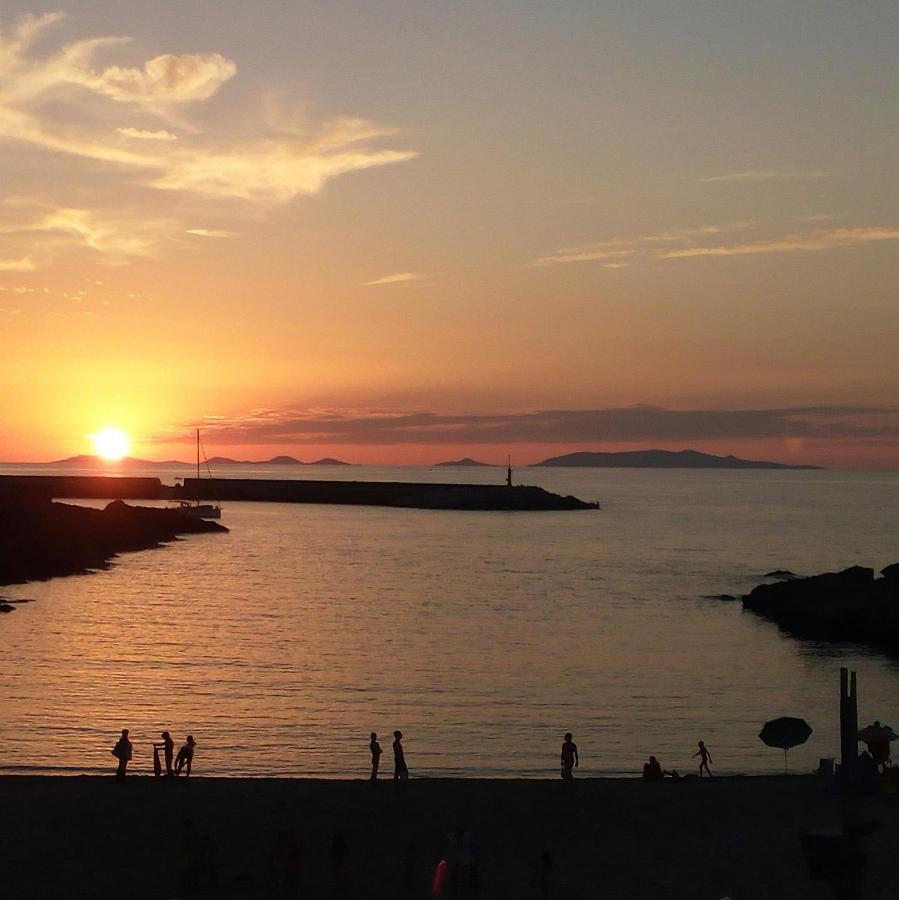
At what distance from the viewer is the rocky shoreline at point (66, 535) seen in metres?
77.6

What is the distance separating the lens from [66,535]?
91500 millimetres

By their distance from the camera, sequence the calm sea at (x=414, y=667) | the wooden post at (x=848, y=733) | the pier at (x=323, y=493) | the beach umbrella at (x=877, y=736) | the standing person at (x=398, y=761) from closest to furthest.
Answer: the wooden post at (x=848, y=733) → the standing person at (x=398, y=761) → the beach umbrella at (x=877, y=736) → the calm sea at (x=414, y=667) → the pier at (x=323, y=493)

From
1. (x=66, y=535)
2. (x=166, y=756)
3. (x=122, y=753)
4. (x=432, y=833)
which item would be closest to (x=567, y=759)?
(x=432, y=833)

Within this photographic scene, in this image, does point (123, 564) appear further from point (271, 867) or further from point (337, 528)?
point (271, 867)

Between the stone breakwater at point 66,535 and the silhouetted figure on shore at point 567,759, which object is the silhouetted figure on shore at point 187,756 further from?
the stone breakwater at point 66,535

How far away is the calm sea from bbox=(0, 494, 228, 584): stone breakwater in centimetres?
319

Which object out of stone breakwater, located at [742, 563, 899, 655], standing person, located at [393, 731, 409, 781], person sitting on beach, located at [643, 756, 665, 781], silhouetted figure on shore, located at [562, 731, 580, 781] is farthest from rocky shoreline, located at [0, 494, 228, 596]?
person sitting on beach, located at [643, 756, 665, 781]

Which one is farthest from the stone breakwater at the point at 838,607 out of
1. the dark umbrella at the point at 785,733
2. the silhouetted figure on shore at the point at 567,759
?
Result: the silhouetted figure on shore at the point at 567,759

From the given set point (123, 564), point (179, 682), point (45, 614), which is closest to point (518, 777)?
point (179, 682)

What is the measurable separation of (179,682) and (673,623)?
2814cm

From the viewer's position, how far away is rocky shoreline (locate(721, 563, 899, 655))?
172ft

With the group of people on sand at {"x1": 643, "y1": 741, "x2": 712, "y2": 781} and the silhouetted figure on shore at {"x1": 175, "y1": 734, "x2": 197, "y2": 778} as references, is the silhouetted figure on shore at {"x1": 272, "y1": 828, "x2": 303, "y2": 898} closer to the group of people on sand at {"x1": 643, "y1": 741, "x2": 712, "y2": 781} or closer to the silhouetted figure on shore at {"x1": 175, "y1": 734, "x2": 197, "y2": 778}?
the silhouetted figure on shore at {"x1": 175, "y1": 734, "x2": 197, "y2": 778}

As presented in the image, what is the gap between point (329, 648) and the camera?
4856 cm

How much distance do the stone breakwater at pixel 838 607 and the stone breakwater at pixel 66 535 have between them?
46.8 metres
